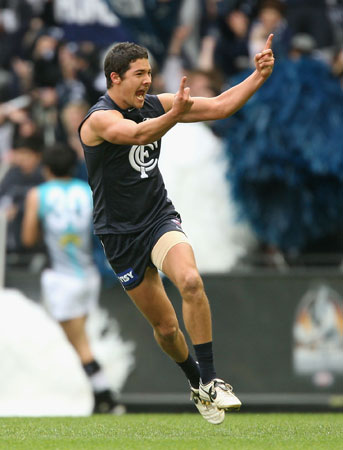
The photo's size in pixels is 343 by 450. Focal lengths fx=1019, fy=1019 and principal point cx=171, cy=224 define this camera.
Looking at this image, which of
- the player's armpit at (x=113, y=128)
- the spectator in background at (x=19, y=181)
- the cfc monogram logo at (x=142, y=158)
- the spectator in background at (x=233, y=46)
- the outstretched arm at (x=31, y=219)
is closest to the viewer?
the player's armpit at (x=113, y=128)

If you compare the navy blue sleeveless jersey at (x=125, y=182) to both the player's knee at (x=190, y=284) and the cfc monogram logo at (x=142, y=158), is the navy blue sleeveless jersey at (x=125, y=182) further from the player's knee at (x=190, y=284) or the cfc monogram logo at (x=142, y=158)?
the player's knee at (x=190, y=284)

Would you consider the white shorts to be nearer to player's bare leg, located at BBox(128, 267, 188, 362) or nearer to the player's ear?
player's bare leg, located at BBox(128, 267, 188, 362)

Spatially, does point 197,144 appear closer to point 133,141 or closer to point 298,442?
point 133,141

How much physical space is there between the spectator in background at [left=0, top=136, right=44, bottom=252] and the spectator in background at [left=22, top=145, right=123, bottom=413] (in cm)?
36

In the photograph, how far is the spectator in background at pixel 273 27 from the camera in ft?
35.6

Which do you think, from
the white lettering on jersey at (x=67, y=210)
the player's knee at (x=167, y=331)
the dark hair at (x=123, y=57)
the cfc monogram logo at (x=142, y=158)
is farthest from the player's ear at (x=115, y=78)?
the white lettering on jersey at (x=67, y=210)

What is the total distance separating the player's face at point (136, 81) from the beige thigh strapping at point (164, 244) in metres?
0.83

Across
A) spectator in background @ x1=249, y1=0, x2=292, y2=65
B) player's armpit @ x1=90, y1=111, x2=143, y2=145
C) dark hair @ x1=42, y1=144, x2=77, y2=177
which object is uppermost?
spectator in background @ x1=249, y1=0, x2=292, y2=65

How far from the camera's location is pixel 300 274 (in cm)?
977

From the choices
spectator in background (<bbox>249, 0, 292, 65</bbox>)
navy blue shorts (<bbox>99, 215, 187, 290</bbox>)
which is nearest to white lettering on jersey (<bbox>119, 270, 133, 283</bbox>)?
navy blue shorts (<bbox>99, 215, 187, 290</bbox>)

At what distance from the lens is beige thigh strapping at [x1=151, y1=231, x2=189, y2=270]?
6.28m

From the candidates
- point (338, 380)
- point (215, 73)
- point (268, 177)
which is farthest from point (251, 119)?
point (338, 380)

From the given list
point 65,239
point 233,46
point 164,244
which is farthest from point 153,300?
point 233,46

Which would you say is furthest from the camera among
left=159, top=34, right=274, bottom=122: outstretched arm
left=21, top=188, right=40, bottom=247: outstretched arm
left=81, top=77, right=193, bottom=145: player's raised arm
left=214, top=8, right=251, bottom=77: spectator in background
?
left=214, top=8, right=251, bottom=77: spectator in background
